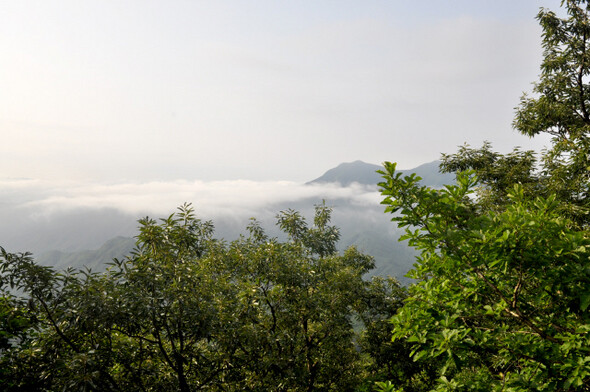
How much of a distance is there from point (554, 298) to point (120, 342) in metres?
10.4

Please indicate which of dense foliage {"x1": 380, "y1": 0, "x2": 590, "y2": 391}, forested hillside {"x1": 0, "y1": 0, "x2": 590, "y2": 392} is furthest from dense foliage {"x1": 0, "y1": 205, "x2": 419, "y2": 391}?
dense foliage {"x1": 380, "y1": 0, "x2": 590, "y2": 391}

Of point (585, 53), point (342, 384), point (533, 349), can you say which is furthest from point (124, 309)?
point (585, 53)

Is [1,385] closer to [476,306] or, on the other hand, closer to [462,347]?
[462,347]

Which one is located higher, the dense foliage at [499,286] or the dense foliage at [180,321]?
the dense foliage at [499,286]

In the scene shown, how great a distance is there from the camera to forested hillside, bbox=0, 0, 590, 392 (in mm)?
4090

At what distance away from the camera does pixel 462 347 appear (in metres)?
4.01

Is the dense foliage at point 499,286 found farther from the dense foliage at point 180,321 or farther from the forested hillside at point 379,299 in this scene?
the dense foliage at point 180,321

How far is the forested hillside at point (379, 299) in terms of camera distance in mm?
4090

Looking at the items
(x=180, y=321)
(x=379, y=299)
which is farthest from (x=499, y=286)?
(x=379, y=299)

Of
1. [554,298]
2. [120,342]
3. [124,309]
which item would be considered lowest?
[120,342]

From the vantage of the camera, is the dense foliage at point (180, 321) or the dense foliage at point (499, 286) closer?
the dense foliage at point (499, 286)

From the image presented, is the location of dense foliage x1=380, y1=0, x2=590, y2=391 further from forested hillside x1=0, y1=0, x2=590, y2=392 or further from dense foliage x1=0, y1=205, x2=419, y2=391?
dense foliage x1=0, y1=205, x2=419, y2=391

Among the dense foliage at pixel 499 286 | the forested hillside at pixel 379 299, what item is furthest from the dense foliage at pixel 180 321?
the dense foliage at pixel 499 286

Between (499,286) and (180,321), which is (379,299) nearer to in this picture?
(180,321)
